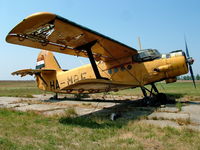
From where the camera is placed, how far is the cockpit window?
9.75 metres

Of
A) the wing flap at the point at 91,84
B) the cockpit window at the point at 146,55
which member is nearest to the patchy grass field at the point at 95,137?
the wing flap at the point at 91,84

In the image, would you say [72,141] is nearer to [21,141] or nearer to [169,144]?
[21,141]

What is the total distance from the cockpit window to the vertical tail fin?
755cm

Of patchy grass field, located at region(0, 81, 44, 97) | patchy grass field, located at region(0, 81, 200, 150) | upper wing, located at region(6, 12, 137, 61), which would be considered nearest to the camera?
patchy grass field, located at region(0, 81, 200, 150)

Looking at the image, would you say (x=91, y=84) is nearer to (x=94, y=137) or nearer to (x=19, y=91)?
(x=94, y=137)

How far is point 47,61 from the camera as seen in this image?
52.9ft

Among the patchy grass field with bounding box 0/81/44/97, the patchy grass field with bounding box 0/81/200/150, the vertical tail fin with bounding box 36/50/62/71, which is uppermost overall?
the vertical tail fin with bounding box 36/50/62/71

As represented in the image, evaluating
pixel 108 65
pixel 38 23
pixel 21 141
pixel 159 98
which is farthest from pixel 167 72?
pixel 21 141

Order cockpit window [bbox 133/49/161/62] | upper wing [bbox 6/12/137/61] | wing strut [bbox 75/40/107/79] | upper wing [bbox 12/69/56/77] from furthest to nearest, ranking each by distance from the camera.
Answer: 1. upper wing [bbox 12/69/56/77]
2. cockpit window [bbox 133/49/161/62]
3. wing strut [bbox 75/40/107/79]
4. upper wing [bbox 6/12/137/61]

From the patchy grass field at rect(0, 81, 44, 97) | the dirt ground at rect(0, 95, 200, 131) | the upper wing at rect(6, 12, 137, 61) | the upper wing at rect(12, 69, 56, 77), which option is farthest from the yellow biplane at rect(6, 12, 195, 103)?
the patchy grass field at rect(0, 81, 44, 97)

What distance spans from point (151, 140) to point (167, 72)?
18.5 ft

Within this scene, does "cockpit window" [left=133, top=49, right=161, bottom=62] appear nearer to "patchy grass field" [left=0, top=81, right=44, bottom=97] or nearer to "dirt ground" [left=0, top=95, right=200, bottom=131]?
"dirt ground" [left=0, top=95, right=200, bottom=131]

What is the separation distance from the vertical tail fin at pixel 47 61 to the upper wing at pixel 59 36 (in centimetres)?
426

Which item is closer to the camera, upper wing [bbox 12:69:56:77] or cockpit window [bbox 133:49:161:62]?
cockpit window [bbox 133:49:161:62]
